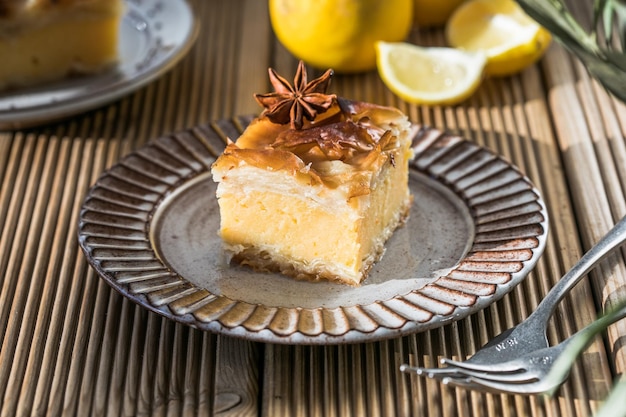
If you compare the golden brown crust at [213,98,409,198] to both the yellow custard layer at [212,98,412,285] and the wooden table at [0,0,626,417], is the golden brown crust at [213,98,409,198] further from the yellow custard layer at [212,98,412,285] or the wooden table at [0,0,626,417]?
the wooden table at [0,0,626,417]

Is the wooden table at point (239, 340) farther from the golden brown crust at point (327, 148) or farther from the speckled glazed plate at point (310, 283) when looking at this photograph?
the golden brown crust at point (327, 148)

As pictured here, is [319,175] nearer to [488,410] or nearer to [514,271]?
[514,271]

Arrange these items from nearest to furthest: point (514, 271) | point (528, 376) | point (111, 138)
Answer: point (528, 376) < point (514, 271) < point (111, 138)

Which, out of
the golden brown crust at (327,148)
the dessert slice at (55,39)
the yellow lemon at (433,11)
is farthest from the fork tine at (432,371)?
the yellow lemon at (433,11)

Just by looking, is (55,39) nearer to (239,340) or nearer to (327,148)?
(327,148)

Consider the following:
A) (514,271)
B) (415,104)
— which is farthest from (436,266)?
(415,104)

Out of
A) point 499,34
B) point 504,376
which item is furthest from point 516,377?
point 499,34
